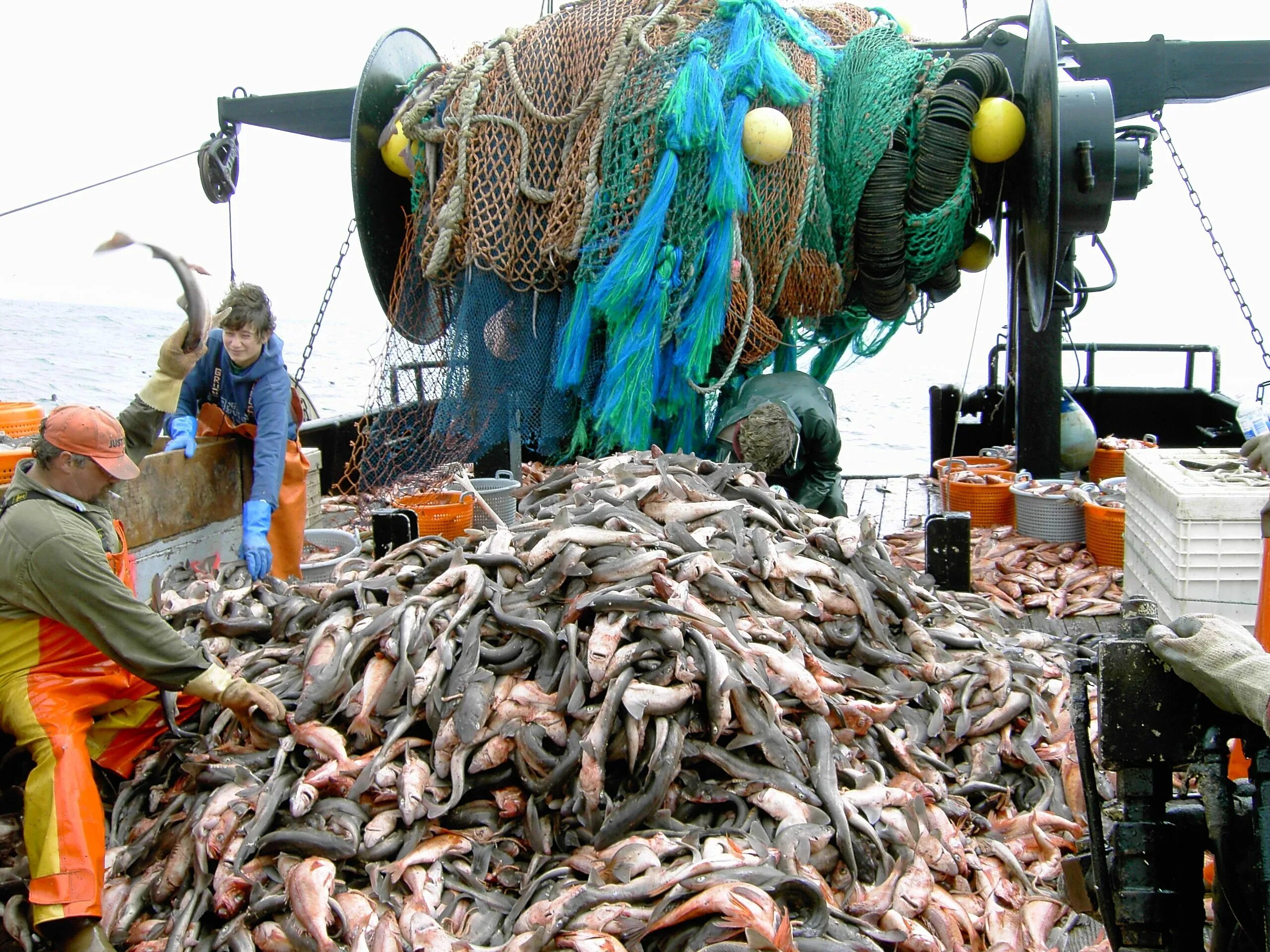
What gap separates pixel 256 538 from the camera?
4.98 m

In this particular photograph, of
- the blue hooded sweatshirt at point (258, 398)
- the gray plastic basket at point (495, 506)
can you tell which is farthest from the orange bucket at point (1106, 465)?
the blue hooded sweatshirt at point (258, 398)

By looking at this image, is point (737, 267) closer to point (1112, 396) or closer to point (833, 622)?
point (833, 622)

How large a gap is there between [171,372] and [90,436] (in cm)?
153

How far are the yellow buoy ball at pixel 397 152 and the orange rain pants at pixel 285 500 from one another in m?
2.31

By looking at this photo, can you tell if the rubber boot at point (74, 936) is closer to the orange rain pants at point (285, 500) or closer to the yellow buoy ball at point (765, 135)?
the orange rain pants at point (285, 500)

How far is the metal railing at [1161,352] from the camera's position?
9.51 metres

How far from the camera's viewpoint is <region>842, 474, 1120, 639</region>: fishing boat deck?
5445mm

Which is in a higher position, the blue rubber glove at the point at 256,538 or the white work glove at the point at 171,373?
the white work glove at the point at 171,373

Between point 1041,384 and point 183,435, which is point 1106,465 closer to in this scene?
point 1041,384

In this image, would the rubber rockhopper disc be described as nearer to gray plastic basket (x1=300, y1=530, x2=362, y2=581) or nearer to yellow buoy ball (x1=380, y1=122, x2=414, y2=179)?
yellow buoy ball (x1=380, y1=122, x2=414, y2=179)

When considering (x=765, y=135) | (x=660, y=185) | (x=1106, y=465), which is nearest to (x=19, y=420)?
(x=660, y=185)

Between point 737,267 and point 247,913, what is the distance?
456 cm

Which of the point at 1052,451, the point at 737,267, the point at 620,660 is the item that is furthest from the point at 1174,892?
the point at 1052,451

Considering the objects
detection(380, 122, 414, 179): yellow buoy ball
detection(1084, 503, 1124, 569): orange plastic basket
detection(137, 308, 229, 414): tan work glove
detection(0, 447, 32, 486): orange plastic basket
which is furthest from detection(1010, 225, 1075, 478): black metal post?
detection(0, 447, 32, 486): orange plastic basket
